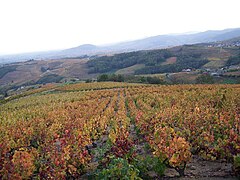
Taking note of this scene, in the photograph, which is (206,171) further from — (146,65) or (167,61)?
(167,61)

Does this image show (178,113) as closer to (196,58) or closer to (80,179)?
(80,179)

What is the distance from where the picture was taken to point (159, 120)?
16.0 m

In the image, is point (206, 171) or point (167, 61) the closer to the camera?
point (206, 171)

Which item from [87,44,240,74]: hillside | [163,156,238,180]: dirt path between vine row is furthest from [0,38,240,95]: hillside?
[163,156,238,180]: dirt path between vine row

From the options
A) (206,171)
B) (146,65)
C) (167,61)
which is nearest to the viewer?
(206,171)

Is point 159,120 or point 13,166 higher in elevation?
point 13,166

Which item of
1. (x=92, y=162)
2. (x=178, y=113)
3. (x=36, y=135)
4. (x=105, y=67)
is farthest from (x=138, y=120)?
(x=105, y=67)

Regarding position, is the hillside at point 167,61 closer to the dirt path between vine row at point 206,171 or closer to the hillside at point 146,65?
the hillside at point 146,65

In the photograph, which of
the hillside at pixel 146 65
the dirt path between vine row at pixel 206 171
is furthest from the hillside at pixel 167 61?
the dirt path between vine row at pixel 206 171

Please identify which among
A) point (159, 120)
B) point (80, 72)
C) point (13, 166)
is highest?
point (13, 166)

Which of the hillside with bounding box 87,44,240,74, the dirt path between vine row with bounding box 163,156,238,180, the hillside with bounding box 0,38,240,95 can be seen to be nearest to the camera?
the dirt path between vine row with bounding box 163,156,238,180

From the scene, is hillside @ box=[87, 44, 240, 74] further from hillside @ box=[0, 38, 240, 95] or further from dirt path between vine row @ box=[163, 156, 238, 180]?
dirt path between vine row @ box=[163, 156, 238, 180]

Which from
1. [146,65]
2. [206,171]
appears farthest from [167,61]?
[206,171]

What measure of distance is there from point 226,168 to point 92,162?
5.85m
